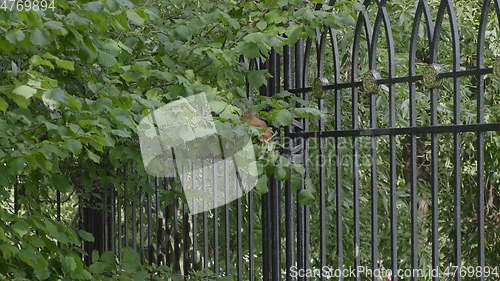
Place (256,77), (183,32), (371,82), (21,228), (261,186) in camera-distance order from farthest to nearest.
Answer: (256,77)
(183,32)
(261,186)
(371,82)
(21,228)

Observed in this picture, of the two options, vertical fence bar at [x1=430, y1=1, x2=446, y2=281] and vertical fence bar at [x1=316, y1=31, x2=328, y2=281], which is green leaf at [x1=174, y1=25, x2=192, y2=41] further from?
vertical fence bar at [x1=430, y1=1, x2=446, y2=281]

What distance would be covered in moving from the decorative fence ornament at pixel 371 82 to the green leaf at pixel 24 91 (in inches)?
43.5

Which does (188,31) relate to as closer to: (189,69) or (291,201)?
(189,69)

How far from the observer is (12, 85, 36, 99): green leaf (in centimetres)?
219

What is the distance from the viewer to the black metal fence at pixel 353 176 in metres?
2.56

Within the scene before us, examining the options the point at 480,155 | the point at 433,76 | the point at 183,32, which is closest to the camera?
the point at 480,155

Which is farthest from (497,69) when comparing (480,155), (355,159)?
(355,159)

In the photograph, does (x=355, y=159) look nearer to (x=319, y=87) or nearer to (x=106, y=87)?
(x=319, y=87)

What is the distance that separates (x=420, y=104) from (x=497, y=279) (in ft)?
6.00

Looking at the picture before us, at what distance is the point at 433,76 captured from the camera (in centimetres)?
255

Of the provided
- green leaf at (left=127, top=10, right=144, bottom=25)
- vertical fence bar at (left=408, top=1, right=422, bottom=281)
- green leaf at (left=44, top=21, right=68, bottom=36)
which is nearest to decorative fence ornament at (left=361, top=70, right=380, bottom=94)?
vertical fence bar at (left=408, top=1, right=422, bottom=281)

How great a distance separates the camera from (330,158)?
4.98 metres

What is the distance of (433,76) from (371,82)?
0.30m

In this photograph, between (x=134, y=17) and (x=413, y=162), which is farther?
(x=413, y=162)
